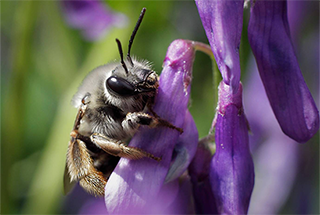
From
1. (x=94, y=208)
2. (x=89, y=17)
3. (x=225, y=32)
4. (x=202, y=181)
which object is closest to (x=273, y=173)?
(x=94, y=208)

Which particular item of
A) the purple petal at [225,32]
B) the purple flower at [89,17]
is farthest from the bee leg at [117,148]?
the purple flower at [89,17]

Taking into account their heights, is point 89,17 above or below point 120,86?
below

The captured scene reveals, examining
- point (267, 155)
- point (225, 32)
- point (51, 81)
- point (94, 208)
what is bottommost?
point (94, 208)

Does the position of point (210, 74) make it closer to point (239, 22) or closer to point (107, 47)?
point (107, 47)

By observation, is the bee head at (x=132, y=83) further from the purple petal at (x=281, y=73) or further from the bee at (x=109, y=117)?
the purple petal at (x=281, y=73)

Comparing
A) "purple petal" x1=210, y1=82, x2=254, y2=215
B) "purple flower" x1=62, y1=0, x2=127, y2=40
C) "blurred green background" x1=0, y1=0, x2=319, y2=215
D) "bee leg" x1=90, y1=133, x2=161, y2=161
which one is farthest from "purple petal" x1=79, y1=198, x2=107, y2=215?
"purple petal" x1=210, y1=82, x2=254, y2=215

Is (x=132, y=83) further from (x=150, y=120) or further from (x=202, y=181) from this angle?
(x=202, y=181)

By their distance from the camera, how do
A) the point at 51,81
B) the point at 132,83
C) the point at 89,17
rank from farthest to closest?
the point at 89,17 → the point at 51,81 → the point at 132,83

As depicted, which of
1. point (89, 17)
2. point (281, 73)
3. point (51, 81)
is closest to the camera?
point (281, 73)
